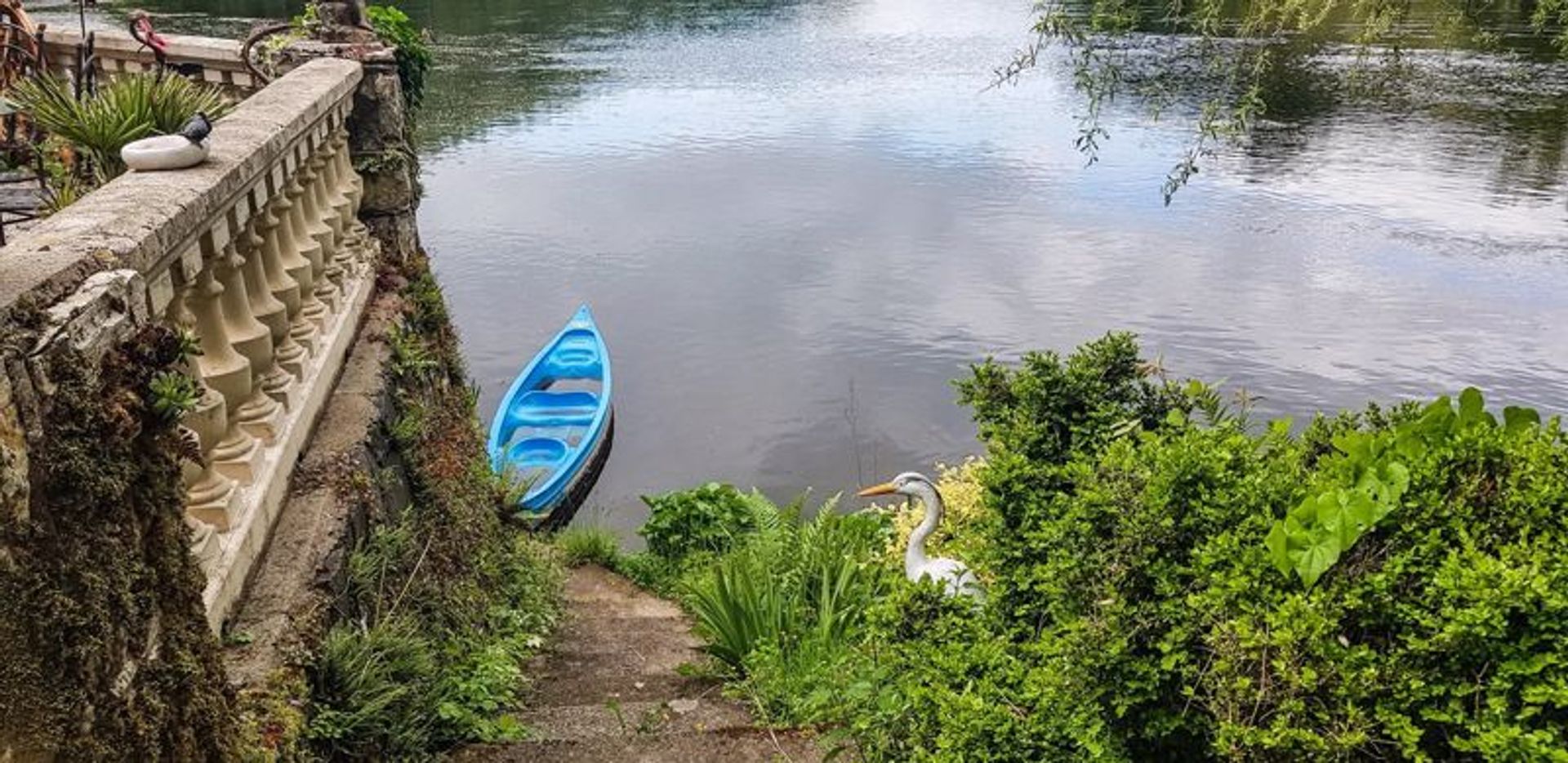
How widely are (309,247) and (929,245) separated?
12.9m

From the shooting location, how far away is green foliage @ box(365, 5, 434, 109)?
597 cm

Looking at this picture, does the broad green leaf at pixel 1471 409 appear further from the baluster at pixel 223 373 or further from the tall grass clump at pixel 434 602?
the baluster at pixel 223 373

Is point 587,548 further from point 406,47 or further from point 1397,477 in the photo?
point 1397,477

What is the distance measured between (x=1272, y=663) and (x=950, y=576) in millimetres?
2032

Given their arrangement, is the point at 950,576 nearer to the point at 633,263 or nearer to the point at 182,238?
the point at 182,238

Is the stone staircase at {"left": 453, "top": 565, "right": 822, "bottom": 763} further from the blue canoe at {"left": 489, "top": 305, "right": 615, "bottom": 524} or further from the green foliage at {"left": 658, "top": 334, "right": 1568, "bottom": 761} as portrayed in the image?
the blue canoe at {"left": 489, "top": 305, "right": 615, "bottom": 524}

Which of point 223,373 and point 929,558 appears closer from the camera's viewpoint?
point 223,373

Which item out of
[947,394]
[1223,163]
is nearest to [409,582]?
[947,394]

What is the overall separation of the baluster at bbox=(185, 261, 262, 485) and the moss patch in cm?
73

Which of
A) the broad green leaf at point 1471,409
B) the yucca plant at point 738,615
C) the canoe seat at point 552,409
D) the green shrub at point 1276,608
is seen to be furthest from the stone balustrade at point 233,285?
the canoe seat at point 552,409

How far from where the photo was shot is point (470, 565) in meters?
4.83

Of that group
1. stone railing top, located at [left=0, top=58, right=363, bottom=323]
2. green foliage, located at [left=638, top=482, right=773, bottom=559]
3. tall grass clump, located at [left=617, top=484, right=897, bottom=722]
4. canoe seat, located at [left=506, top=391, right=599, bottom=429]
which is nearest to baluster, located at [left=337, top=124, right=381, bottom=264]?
stone railing top, located at [left=0, top=58, right=363, bottom=323]

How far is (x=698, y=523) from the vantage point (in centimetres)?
802

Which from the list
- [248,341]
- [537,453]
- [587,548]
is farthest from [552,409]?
[248,341]
